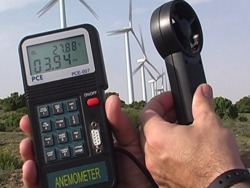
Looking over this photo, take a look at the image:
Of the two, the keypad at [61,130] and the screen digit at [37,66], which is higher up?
the screen digit at [37,66]

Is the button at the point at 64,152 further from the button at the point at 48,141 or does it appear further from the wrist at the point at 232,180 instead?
the wrist at the point at 232,180

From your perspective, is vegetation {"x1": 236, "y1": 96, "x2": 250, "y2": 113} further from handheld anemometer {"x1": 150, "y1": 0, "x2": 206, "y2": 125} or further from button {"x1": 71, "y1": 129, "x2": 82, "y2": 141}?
button {"x1": 71, "y1": 129, "x2": 82, "y2": 141}

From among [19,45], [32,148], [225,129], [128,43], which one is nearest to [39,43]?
[19,45]

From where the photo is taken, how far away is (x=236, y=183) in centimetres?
179

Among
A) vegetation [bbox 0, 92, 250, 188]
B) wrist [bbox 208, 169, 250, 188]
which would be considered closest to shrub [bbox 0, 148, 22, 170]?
vegetation [bbox 0, 92, 250, 188]

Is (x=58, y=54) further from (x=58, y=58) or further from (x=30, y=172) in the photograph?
(x=30, y=172)

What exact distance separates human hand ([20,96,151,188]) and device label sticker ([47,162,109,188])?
65 mm

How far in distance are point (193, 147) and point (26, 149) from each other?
0.64 metres

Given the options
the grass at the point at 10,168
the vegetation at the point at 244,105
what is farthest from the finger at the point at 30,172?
the vegetation at the point at 244,105

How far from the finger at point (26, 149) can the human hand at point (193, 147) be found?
438 millimetres

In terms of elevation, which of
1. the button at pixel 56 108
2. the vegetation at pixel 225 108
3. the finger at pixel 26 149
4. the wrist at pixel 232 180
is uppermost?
the button at pixel 56 108

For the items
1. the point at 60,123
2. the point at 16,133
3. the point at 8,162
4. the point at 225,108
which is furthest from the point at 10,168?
the point at 225,108

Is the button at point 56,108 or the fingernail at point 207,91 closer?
the fingernail at point 207,91

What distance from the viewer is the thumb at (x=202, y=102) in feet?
6.23
